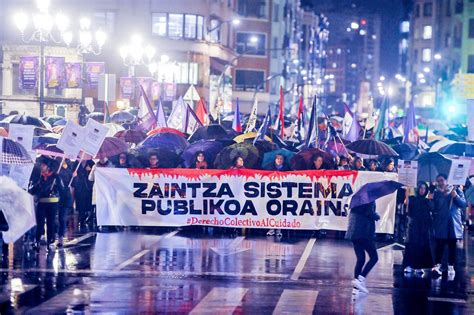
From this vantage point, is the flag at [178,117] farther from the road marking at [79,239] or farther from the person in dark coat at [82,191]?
the road marking at [79,239]

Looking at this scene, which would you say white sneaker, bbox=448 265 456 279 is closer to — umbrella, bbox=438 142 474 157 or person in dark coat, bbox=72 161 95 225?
person in dark coat, bbox=72 161 95 225

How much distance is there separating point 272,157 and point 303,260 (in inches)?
204

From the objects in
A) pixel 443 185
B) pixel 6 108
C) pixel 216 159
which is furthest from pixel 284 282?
pixel 6 108

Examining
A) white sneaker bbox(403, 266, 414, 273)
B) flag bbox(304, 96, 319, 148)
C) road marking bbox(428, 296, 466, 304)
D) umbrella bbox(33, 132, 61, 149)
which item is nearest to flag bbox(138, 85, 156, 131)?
umbrella bbox(33, 132, 61, 149)

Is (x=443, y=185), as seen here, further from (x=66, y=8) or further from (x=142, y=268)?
(x=66, y=8)

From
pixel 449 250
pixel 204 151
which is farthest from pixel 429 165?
pixel 204 151

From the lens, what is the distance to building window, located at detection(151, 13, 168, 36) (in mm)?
68625

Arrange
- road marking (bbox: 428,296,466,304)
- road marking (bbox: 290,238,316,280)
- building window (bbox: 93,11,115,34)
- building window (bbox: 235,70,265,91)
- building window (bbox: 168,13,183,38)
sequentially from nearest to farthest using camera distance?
road marking (bbox: 428,296,466,304) < road marking (bbox: 290,238,316,280) < building window (bbox: 93,11,115,34) < building window (bbox: 168,13,183,38) < building window (bbox: 235,70,265,91)

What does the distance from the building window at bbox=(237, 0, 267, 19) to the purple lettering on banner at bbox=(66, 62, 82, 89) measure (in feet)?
181

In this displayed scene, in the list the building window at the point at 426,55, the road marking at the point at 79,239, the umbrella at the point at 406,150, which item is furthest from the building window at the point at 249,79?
the road marking at the point at 79,239

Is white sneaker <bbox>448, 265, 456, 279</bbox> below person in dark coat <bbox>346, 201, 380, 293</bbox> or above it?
below

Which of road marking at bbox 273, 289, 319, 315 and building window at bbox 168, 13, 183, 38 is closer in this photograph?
road marking at bbox 273, 289, 319, 315

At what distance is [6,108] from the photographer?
47938 millimetres

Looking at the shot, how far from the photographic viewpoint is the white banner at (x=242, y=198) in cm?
2264
